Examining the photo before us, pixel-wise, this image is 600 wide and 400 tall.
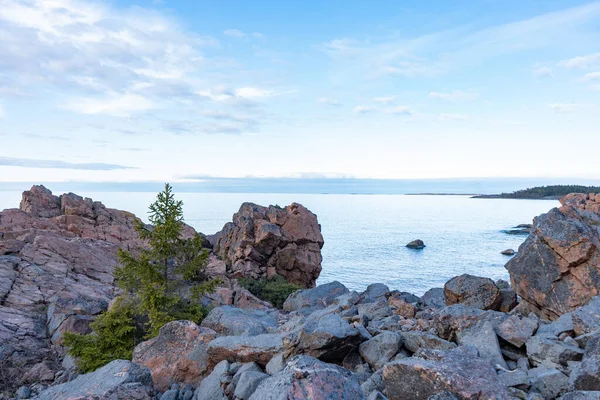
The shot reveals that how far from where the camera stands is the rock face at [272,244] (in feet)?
132

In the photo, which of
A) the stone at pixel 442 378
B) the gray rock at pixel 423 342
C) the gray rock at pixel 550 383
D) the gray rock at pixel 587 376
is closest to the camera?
the stone at pixel 442 378

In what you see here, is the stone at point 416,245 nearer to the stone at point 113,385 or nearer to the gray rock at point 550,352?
the gray rock at point 550,352

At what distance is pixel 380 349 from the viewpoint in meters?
11.1

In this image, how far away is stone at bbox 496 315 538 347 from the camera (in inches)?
421

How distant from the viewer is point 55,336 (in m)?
20.1

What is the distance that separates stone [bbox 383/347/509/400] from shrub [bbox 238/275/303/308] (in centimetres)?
2678

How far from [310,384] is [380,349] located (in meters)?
4.63

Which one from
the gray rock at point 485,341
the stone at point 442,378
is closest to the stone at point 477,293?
the gray rock at point 485,341

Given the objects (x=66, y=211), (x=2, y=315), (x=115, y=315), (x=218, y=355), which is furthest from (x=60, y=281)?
(x=218, y=355)

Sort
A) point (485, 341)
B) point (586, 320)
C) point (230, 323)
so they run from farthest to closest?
point (230, 323)
point (485, 341)
point (586, 320)

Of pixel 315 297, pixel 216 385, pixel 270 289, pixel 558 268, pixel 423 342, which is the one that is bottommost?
pixel 270 289

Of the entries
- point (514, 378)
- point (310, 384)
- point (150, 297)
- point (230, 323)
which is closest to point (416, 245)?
point (230, 323)

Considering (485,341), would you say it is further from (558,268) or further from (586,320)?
(558,268)

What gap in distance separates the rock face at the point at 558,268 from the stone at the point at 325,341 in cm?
746
